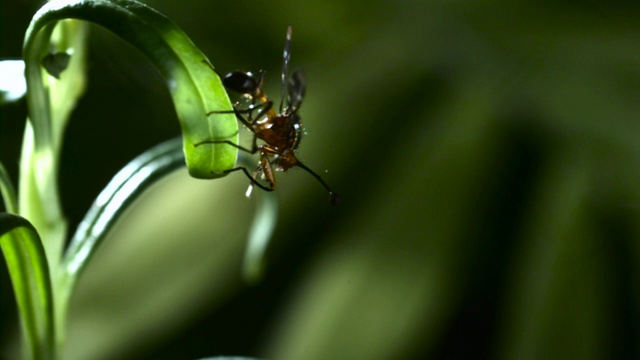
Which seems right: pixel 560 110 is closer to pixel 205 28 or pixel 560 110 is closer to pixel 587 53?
pixel 587 53

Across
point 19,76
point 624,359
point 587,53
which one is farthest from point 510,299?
point 19,76

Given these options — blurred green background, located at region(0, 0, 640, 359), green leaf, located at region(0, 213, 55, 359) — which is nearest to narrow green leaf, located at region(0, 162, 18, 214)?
green leaf, located at region(0, 213, 55, 359)

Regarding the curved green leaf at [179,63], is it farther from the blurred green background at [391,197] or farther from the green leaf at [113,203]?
the blurred green background at [391,197]

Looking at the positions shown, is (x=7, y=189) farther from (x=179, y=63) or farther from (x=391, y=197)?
(x=391, y=197)

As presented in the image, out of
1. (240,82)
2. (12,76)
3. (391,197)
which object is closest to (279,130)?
(240,82)

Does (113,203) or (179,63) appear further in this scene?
(113,203)

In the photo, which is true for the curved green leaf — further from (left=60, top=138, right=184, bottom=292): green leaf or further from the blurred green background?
the blurred green background

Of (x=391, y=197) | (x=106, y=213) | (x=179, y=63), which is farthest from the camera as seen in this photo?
(x=391, y=197)
